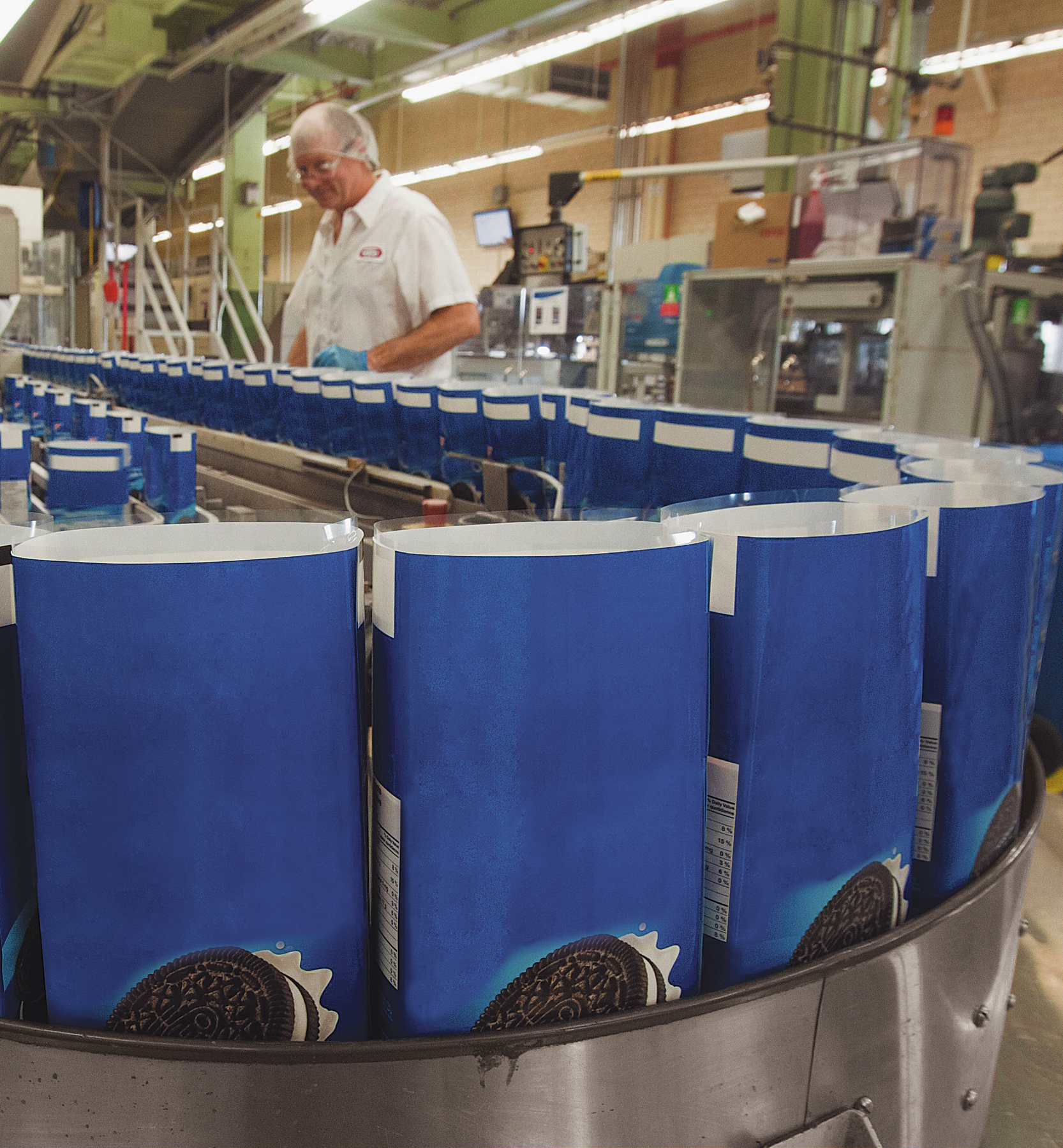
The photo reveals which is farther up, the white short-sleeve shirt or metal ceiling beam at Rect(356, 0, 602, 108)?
metal ceiling beam at Rect(356, 0, 602, 108)

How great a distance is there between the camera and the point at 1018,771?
2.16 feet

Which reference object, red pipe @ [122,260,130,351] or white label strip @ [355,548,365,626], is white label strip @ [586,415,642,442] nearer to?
white label strip @ [355,548,365,626]

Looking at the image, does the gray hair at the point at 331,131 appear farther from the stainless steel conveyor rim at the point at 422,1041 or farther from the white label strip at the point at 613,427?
the stainless steel conveyor rim at the point at 422,1041

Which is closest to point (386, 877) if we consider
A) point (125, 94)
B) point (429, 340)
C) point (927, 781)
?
point (927, 781)

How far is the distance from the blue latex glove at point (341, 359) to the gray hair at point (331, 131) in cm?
69

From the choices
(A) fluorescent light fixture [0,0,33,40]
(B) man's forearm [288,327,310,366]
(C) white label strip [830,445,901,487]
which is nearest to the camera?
(C) white label strip [830,445,901,487]

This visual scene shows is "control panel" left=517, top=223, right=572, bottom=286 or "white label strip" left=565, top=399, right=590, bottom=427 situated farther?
"control panel" left=517, top=223, right=572, bottom=286

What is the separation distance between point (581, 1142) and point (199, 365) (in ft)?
10.7

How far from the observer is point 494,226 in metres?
11.0

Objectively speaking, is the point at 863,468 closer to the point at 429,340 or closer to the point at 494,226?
the point at 429,340

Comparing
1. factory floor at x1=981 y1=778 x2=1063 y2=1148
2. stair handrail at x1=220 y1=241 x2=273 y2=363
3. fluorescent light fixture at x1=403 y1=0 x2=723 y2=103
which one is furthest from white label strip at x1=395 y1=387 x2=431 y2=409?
stair handrail at x1=220 y1=241 x2=273 y2=363

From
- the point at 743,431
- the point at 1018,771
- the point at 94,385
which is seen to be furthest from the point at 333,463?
the point at 94,385

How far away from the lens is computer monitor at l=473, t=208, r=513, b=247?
35.0 ft

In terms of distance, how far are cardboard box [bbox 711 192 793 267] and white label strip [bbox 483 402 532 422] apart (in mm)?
3256
